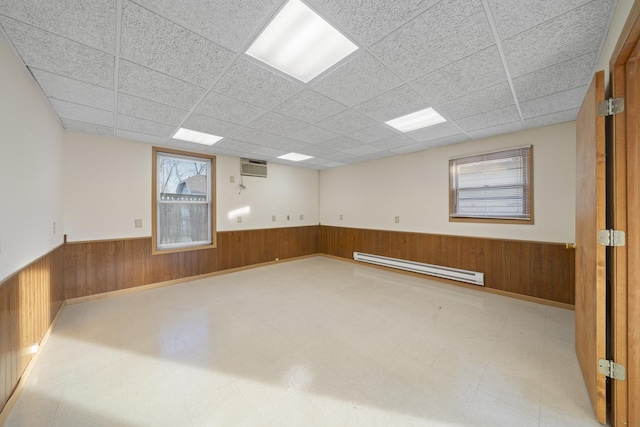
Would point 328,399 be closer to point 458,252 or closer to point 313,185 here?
point 458,252

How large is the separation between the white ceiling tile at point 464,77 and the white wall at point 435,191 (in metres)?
1.91

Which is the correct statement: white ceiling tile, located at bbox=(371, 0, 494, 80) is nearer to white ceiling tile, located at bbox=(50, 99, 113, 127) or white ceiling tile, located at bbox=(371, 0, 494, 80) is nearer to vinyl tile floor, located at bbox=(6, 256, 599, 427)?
vinyl tile floor, located at bbox=(6, 256, 599, 427)

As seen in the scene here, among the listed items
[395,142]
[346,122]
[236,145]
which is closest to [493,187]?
[395,142]

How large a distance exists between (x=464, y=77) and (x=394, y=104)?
688 mm

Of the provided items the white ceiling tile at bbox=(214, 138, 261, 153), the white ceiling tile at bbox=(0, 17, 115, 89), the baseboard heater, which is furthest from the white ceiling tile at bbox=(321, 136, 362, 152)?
the white ceiling tile at bbox=(0, 17, 115, 89)

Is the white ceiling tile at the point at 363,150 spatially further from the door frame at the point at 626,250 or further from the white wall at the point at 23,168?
the white wall at the point at 23,168

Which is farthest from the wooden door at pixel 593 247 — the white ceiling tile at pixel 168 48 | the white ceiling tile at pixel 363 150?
the white ceiling tile at pixel 363 150

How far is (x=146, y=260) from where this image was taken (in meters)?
3.93

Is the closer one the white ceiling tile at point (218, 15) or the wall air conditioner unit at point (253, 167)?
the white ceiling tile at point (218, 15)

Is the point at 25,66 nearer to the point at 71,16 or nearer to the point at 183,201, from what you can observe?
the point at 71,16

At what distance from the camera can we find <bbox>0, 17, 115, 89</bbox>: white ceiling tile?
1521 mm

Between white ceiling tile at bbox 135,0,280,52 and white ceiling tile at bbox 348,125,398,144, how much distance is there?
216 centimetres

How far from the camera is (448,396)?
166 cm

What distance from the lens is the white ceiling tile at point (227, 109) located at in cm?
246
